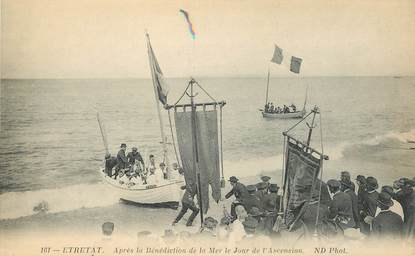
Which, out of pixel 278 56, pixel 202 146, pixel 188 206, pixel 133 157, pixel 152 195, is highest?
pixel 278 56

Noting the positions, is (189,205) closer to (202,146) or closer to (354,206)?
(202,146)

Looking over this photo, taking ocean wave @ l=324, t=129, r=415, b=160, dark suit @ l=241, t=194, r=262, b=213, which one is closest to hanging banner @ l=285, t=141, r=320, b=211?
dark suit @ l=241, t=194, r=262, b=213

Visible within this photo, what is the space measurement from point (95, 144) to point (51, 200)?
5.09ft

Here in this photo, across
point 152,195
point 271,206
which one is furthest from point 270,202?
point 152,195

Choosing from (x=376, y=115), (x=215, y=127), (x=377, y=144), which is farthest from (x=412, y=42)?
(x=215, y=127)

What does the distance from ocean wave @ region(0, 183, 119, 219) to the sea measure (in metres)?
0.01

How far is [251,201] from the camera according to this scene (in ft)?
15.8

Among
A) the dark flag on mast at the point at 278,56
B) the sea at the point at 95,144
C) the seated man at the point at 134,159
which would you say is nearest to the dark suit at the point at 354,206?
the sea at the point at 95,144

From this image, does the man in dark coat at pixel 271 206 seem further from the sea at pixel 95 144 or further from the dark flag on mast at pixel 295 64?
the dark flag on mast at pixel 295 64

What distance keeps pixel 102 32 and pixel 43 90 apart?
121cm

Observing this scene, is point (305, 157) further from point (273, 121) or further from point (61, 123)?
point (273, 121)

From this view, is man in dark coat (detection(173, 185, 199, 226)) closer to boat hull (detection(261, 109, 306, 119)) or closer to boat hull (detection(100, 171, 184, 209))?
boat hull (detection(100, 171, 184, 209))

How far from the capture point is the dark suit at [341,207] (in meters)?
4.41

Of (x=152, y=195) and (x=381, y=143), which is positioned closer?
(x=152, y=195)
